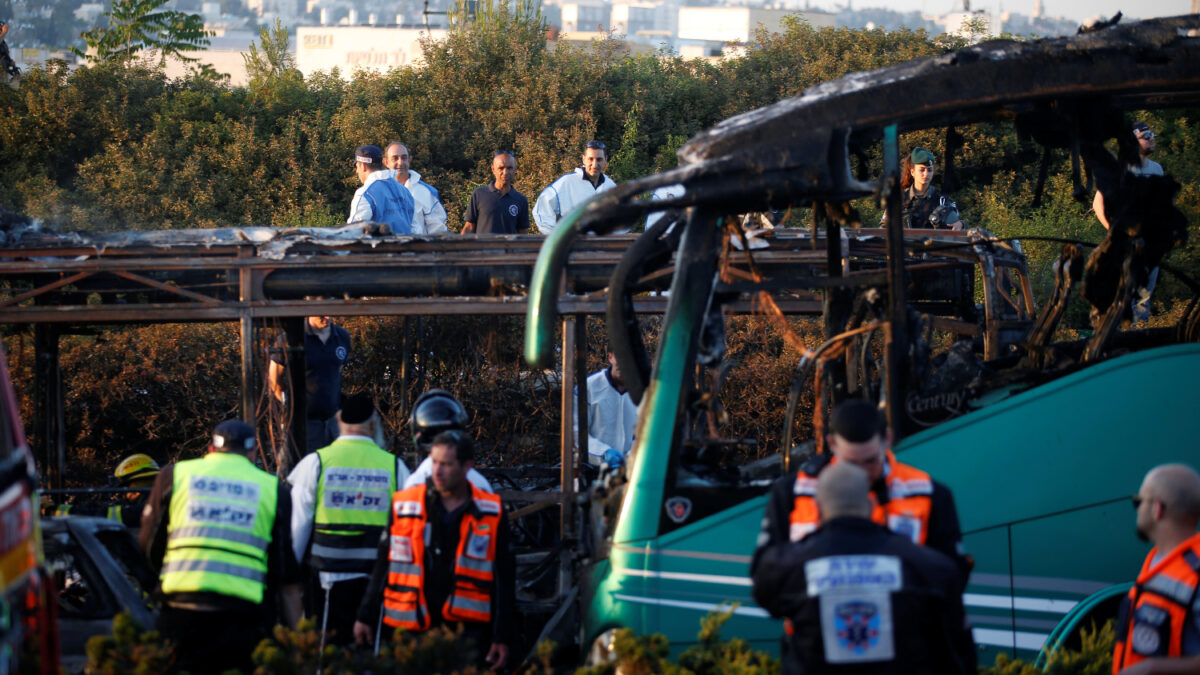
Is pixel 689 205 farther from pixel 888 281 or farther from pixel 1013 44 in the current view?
pixel 1013 44

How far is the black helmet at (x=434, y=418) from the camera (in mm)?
6477

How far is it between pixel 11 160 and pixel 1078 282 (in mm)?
18541

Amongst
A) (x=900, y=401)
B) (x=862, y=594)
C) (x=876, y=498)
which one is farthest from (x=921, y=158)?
(x=862, y=594)

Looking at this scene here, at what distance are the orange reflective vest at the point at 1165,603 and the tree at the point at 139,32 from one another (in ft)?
72.9

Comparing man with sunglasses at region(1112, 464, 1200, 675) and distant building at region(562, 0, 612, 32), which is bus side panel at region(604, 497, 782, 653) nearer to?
man with sunglasses at region(1112, 464, 1200, 675)

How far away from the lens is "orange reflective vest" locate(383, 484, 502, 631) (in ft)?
18.2

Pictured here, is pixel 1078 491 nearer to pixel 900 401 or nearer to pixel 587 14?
pixel 900 401

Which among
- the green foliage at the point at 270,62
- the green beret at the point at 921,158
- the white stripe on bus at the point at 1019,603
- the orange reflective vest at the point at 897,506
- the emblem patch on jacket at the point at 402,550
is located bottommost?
the emblem patch on jacket at the point at 402,550

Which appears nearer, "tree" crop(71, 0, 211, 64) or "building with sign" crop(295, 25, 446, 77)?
"tree" crop(71, 0, 211, 64)

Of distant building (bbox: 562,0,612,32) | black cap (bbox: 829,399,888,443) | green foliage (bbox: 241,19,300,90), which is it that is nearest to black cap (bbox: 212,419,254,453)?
black cap (bbox: 829,399,888,443)

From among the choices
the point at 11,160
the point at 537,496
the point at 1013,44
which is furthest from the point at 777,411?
the point at 11,160

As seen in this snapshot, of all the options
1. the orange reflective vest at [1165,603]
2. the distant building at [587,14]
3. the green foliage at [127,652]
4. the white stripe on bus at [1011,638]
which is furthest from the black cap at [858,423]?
the distant building at [587,14]

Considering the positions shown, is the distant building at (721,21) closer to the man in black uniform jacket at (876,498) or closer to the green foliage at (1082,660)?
the green foliage at (1082,660)

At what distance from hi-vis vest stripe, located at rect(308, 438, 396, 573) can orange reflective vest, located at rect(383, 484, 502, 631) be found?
0.50 meters
